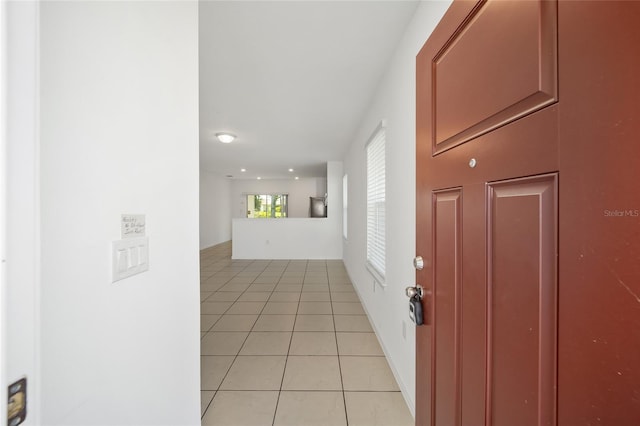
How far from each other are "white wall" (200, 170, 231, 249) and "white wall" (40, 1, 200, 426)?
22.9 ft

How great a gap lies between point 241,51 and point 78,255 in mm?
1773

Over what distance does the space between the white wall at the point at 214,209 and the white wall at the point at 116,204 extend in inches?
275

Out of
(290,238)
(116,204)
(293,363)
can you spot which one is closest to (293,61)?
(116,204)

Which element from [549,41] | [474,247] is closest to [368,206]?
[474,247]

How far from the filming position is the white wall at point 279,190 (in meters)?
9.72

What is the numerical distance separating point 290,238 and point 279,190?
13.1 feet

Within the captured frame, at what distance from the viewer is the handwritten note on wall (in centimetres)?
77

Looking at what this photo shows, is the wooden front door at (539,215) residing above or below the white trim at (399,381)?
above

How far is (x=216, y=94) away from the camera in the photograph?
245 cm

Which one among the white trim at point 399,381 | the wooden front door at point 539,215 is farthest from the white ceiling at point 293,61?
the white trim at point 399,381

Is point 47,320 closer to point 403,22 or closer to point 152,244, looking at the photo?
point 152,244

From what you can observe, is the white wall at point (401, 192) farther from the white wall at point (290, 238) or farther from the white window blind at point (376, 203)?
the white wall at point (290, 238)

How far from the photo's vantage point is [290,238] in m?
6.29

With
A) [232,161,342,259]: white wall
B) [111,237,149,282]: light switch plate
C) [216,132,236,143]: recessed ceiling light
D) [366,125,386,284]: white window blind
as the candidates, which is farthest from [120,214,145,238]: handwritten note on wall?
[232,161,342,259]: white wall
